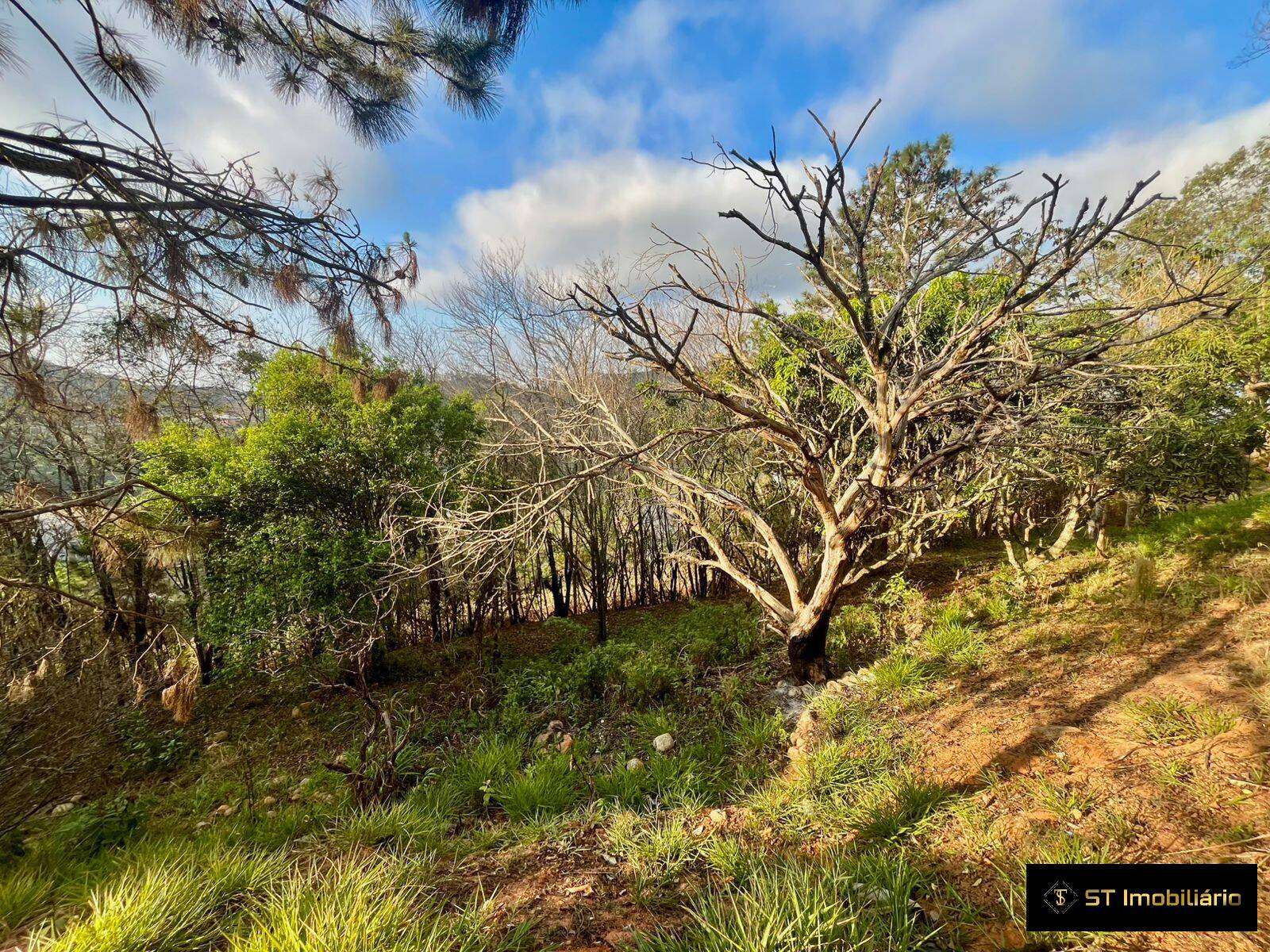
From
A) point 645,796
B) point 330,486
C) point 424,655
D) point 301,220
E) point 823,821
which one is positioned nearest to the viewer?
point 823,821

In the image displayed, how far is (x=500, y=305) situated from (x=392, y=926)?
910cm


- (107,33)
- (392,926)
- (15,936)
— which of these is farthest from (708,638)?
(107,33)

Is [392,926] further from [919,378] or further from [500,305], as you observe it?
[500,305]

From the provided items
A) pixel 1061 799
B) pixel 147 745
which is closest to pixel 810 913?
pixel 1061 799

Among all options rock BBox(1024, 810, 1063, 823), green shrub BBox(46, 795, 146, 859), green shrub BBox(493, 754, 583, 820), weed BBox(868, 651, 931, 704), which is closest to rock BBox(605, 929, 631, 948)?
green shrub BBox(493, 754, 583, 820)

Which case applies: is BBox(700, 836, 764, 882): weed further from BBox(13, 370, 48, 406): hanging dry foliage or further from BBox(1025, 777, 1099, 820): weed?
BBox(13, 370, 48, 406): hanging dry foliage

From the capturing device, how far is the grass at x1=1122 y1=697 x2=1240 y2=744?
2105 mm

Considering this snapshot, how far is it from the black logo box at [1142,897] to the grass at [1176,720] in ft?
2.93

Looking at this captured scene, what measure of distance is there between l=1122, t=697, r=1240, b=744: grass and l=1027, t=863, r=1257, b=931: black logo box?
2.93 ft

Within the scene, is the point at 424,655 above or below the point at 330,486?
below

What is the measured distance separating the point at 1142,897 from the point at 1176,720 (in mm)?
1223

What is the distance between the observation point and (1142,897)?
1486 mm

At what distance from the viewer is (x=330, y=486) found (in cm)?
425

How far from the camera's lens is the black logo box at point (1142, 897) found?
1378 millimetres
